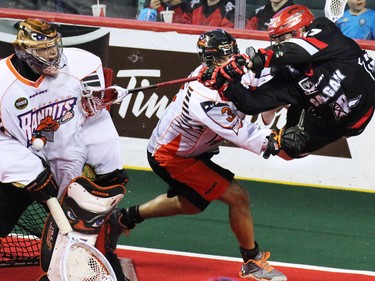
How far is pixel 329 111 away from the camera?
592cm

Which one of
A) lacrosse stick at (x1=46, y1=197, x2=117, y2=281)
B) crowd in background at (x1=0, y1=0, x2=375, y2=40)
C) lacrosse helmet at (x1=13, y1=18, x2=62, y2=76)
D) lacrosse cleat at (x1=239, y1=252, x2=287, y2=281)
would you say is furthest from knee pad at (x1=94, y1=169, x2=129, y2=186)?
crowd in background at (x1=0, y1=0, x2=375, y2=40)

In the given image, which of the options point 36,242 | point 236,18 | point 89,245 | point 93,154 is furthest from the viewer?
point 236,18

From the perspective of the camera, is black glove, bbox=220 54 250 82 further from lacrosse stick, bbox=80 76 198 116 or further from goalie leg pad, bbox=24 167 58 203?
goalie leg pad, bbox=24 167 58 203

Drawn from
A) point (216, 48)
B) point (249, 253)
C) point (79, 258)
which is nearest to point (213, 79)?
point (216, 48)

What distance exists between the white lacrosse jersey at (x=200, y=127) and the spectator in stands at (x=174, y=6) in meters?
2.17

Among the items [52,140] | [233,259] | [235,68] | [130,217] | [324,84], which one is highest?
[235,68]

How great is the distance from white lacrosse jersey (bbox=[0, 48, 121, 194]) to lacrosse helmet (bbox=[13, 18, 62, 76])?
89 millimetres

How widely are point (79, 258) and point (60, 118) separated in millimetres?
822

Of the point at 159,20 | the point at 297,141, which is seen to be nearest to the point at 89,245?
the point at 297,141

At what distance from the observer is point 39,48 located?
18.7 feet

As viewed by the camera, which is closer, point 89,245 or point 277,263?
point 89,245

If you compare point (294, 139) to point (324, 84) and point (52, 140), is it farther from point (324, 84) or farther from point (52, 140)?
point (52, 140)

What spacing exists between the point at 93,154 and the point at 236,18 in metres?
2.87

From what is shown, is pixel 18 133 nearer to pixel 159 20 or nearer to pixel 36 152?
pixel 36 152
